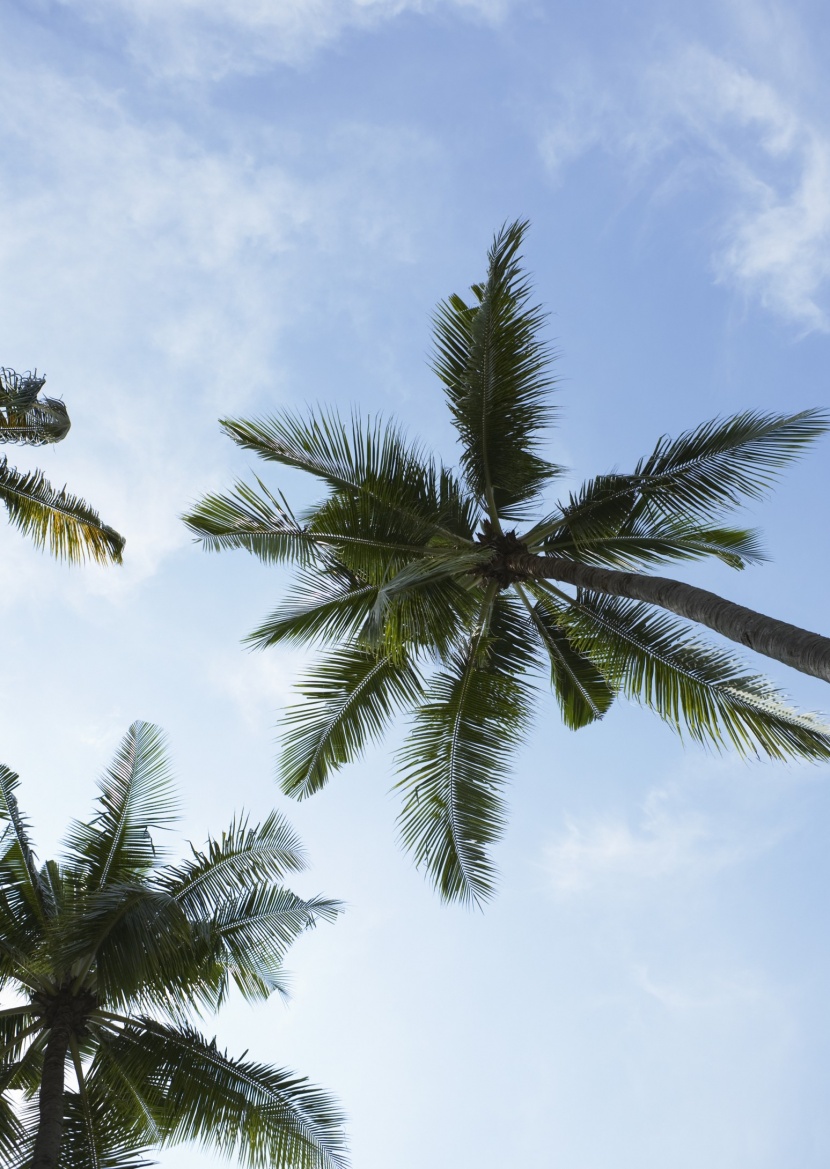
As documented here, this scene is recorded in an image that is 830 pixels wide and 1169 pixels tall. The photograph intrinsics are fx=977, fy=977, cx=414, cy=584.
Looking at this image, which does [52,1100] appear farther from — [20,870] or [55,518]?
[55,518]

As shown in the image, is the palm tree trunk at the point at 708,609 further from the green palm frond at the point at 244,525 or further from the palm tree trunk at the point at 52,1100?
the palm tree trunk at the point at 52,1100

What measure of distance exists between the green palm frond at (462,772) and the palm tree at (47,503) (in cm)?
450

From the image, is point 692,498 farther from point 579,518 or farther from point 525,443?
point 525,443

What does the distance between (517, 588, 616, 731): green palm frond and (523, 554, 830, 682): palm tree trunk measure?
1.51m

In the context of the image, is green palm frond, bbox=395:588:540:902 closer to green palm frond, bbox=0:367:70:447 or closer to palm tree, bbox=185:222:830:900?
palm tree, bbox=185:222:830:900

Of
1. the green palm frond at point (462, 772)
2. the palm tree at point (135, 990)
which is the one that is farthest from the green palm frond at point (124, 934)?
the green palm frond at point (462, 772)

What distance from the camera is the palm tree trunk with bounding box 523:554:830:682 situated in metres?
6.63

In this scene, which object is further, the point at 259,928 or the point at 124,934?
the point at 259,928

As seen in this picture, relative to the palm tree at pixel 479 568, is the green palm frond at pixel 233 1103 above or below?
below

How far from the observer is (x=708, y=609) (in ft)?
25.8

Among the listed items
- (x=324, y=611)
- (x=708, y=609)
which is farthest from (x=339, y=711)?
(x=708, y=609)

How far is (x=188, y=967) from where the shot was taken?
9.87 m

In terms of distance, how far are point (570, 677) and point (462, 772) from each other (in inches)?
75.4

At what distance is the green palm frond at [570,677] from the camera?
Result: 11.6m
